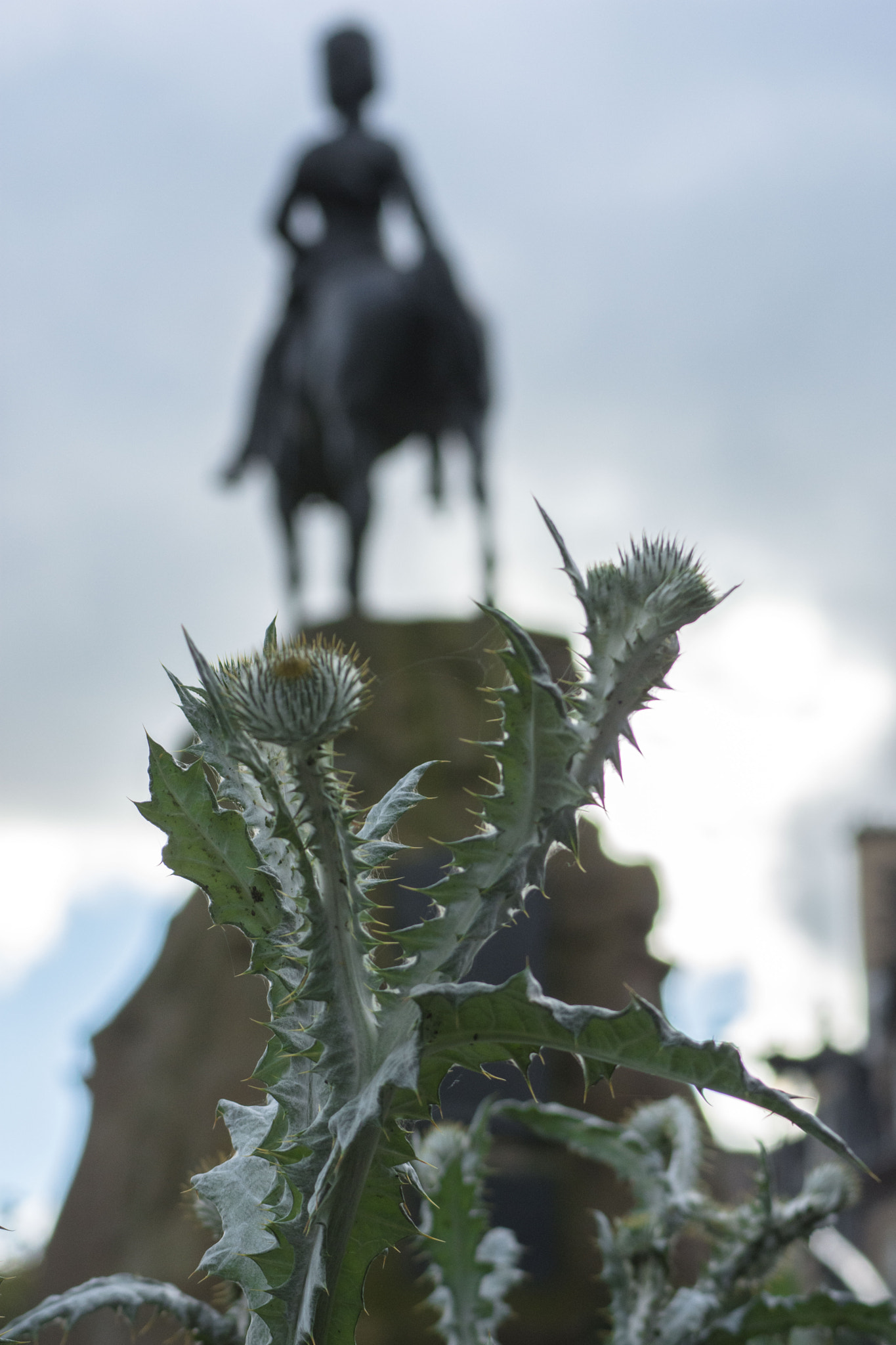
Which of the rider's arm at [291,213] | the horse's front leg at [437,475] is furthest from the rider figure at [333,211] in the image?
the horse's front leg at [437,475]

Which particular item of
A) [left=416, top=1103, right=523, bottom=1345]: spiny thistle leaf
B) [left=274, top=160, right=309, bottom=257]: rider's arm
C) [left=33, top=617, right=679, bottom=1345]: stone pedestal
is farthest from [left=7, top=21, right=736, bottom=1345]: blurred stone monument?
[left=416, top=1103, right=523, bottom=1345]: spiny thistle leaf

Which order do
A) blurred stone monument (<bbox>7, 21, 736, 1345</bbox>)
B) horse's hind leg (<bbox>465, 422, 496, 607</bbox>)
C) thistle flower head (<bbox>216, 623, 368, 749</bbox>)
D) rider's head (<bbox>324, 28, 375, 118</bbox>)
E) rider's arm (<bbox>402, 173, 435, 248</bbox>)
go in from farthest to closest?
rider's head (<bbox>324, 28, 375, 118</bbox>) → rider's arm (<bbox>402, 173, 435, 248</bbox>) → horse's hind leg (<bbox>465, 422, 496, 607</bbox>) → blurred stone monument (<bbox>7, 21, 736, 1345</bbox>) → thistle flower head (<bbox>216, 623, 368, 749</bbox>)

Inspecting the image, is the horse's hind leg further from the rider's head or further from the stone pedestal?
the rider's head

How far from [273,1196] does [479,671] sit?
4.98 m

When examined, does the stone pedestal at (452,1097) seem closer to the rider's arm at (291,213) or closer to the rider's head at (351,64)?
the rider's arm at (291,213)

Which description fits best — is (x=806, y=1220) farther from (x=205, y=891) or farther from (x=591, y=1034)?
(x=205, y=891)

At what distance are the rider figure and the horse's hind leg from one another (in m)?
1.29

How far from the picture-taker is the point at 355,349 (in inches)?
301

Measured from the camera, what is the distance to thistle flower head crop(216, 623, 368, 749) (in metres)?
0.88

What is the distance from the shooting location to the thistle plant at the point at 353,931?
0.91 m

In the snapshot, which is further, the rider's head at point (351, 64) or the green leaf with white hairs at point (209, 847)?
the rider's head at point (351, 64)

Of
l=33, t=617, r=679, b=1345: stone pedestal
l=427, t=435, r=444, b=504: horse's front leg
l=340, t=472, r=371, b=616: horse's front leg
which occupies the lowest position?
l=33, t=617, r=679, b=1345: stone pedestal

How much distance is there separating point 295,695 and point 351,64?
29.1 feet

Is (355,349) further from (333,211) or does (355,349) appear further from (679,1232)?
(679,1232)
